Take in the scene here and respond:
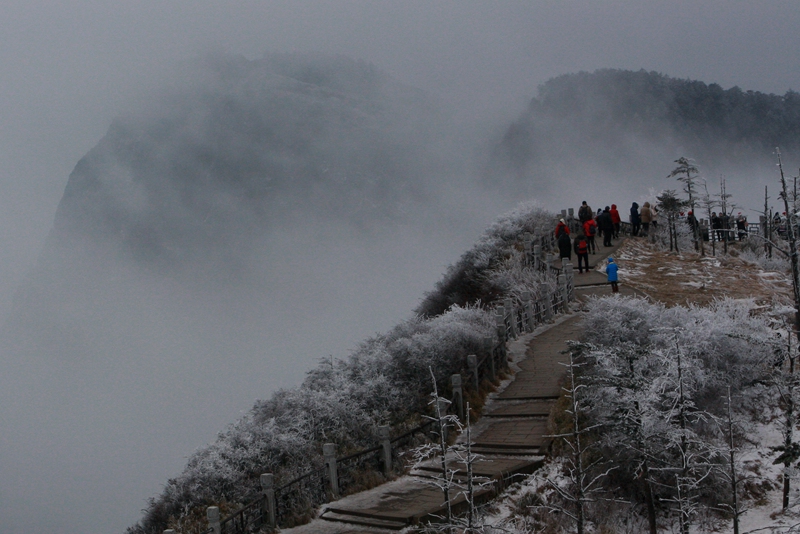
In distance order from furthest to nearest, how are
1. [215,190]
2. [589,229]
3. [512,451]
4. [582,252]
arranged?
[215,190] < [589,229] < [582,252] < [512,451]

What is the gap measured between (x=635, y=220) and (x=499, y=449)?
78.8 ft

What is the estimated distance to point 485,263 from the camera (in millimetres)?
32375

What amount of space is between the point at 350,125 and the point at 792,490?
171493 mm

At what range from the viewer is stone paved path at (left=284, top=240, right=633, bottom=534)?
41.4 ft

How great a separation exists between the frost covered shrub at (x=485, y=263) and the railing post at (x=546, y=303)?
12.9 ft

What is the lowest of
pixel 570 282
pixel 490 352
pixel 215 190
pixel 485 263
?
pixel 490 352

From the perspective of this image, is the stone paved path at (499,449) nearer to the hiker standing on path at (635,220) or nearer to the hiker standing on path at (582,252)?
the hiker standing on path at (582,252)

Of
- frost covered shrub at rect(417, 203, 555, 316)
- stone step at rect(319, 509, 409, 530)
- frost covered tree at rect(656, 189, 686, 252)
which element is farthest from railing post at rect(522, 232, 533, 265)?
stone step at rect(319, 509, 409, 530)

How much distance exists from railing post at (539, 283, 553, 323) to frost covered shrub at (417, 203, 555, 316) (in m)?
3.94

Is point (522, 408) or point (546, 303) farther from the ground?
point (546, 303)

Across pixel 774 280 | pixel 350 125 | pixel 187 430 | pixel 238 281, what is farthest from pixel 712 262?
pixel 350 125

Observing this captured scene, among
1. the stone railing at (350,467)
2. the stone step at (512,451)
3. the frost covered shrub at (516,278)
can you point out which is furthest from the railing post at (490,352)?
the frost covered shrub at (516,278)

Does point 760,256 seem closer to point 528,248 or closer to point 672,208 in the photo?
point 672,208

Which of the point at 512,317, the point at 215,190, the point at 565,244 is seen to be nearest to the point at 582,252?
the point at 565,244
